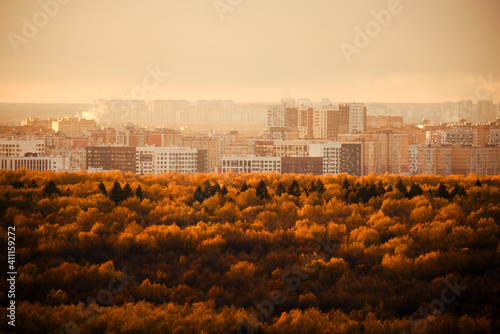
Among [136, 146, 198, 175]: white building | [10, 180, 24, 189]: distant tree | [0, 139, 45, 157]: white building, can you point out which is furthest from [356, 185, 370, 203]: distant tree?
[136, 146, 198, 175]: white building

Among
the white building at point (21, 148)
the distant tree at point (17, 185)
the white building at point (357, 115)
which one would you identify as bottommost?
the distant tree at point (17, 185)

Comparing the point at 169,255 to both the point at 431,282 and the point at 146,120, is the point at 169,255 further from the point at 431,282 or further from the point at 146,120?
the point at 146,120

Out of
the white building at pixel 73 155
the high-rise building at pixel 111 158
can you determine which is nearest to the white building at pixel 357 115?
the high-rise building at pixel 111 158

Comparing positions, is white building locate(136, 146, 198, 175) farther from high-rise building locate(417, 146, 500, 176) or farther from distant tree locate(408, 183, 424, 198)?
distant tree locate(408, 183, 424, 198)

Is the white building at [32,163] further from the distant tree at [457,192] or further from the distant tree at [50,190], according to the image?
the distant tree at [457,192]

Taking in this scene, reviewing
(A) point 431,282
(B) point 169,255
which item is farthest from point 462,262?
(B) point 169,255

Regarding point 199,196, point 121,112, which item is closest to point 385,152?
point 121,112

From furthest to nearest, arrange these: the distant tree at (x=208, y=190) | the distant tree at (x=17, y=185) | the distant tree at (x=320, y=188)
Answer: the distant tree at (x=320, y=188) < the distant tree at (x=208, y=190) < the distant tree at (x=17, y=185)
